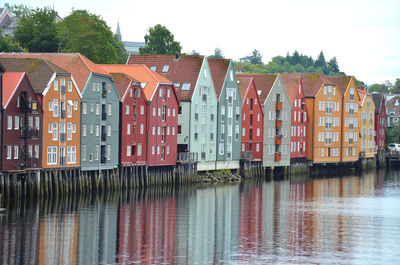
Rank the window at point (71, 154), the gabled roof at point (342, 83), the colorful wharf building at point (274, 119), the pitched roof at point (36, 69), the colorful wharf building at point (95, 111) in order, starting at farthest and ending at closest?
the gabled roof at point (342, 83), the colorful wharf building at point (274, 119), the colorful wharf building at point (95, 111), the window at point (71, 154), the pitched roof at point (36, 69)

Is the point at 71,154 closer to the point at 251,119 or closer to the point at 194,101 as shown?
the point at 194,101

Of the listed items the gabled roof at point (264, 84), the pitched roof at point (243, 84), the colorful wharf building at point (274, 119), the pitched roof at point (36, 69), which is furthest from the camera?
the gabled roof at point (264, 84)

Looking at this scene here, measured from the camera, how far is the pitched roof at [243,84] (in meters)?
146

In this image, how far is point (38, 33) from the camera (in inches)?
6048

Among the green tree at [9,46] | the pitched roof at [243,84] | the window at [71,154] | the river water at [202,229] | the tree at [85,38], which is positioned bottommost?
the river water at [202,229]

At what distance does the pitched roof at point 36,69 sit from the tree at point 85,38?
153 ft

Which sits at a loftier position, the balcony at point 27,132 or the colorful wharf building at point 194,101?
the colorful wharf building at point 194,101

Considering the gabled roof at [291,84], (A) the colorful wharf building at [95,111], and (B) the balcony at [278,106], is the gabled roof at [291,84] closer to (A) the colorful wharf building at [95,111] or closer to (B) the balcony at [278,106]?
(B) the balcony at [278,106]

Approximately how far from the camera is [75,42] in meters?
155

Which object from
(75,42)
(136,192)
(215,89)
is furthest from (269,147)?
(136,192)

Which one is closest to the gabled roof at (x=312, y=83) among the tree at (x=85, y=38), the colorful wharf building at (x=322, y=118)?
the colorful wharf building at (x=322, y=118)

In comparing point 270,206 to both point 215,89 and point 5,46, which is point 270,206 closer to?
point 215,89

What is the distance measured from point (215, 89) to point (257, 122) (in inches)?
523

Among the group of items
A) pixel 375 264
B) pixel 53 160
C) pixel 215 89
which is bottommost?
pixel 375 264
